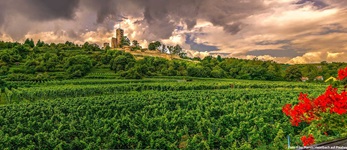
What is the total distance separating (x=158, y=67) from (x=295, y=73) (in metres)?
48.9

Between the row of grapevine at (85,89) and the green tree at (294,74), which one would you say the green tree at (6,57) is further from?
the green tree at (294,74)

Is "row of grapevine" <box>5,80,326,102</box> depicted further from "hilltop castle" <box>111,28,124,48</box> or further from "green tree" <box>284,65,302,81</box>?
"hilltop castle" <box>111,28,124,48</box>

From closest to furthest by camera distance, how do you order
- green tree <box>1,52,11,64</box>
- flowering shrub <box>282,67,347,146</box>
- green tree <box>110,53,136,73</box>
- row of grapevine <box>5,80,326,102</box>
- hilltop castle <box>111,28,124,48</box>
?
flowering shrub <box>282,67,347,146</box>
row of grapevine <box>5,80,326,102</box>
green tree <box>1,52,11,64</box>
green tree <box>110,53,136,73</box>
hilltop castle <box>111,28,124,48</box>

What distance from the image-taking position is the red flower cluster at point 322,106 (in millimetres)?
6840

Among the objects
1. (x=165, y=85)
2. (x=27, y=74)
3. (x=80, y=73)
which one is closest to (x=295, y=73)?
(x=165, y=85)

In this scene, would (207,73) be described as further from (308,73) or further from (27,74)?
(27,74)

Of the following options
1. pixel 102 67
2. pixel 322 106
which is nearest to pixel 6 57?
pixel 102 67

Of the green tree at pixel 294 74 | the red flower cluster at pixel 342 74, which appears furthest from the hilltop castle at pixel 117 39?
the red flower cluster at pixel 342 74

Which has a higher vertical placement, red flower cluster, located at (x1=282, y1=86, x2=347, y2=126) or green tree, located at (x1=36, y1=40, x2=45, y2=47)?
green tree, located at (x1=36, y1=40, x2=45, y2=47)

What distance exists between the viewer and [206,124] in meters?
18.4

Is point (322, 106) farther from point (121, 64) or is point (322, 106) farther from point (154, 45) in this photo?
point (154, 45)

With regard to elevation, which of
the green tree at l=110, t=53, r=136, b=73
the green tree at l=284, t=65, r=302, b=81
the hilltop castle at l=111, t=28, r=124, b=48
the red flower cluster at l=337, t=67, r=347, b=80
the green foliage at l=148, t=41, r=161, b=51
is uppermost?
the hilltop castle at l=111, t=28, r=124, b=48

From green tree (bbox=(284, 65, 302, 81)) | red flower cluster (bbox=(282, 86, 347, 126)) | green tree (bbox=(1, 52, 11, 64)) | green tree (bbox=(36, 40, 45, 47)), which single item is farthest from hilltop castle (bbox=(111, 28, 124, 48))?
red flower cluster (bbox=(282, 86, 347, 126))

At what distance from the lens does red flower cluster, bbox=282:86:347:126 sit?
6840 millimetres
